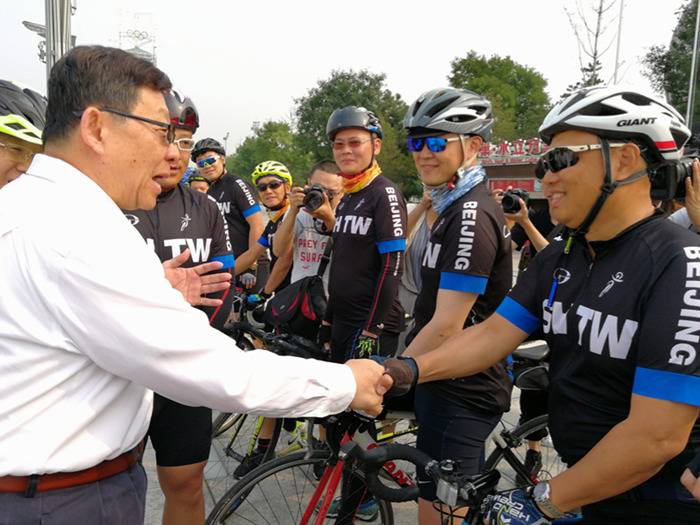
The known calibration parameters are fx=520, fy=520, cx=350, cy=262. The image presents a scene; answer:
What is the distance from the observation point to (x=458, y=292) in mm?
2396

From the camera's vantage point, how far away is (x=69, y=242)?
1319 mm

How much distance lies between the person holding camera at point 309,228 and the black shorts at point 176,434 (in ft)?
6.43

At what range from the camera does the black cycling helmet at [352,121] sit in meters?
3.85

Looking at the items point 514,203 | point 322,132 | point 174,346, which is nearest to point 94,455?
point 174,346

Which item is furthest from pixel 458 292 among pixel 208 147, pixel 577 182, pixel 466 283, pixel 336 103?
pixel 336 103

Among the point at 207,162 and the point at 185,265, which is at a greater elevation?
the point at 207,162

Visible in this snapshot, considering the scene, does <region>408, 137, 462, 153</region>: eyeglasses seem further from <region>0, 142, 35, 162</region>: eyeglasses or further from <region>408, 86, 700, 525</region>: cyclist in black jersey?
<region>0, 142, 35, 162</region>: eyeglasses

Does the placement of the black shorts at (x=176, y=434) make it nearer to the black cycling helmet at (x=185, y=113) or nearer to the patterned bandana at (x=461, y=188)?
the black cycling helmet at (x=185, y=113)

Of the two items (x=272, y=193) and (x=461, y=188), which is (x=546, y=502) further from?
(x=272, y=193)

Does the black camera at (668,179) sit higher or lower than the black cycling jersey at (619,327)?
higher

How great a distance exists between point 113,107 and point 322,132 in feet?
208

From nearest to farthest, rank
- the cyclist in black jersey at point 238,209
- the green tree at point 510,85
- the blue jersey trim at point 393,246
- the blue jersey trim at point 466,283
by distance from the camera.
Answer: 1. the blue jersey trim at point 466,283
2. the blue jersey trim at point 393,246
3. the cyclist in black jersey at point 238,209
4. the green tree at point 510,85

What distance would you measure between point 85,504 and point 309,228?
324 cm

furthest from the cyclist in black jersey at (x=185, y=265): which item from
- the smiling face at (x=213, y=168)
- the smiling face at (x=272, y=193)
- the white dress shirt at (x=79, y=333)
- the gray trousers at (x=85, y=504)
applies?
the smiling face at (x=213, y=168)
